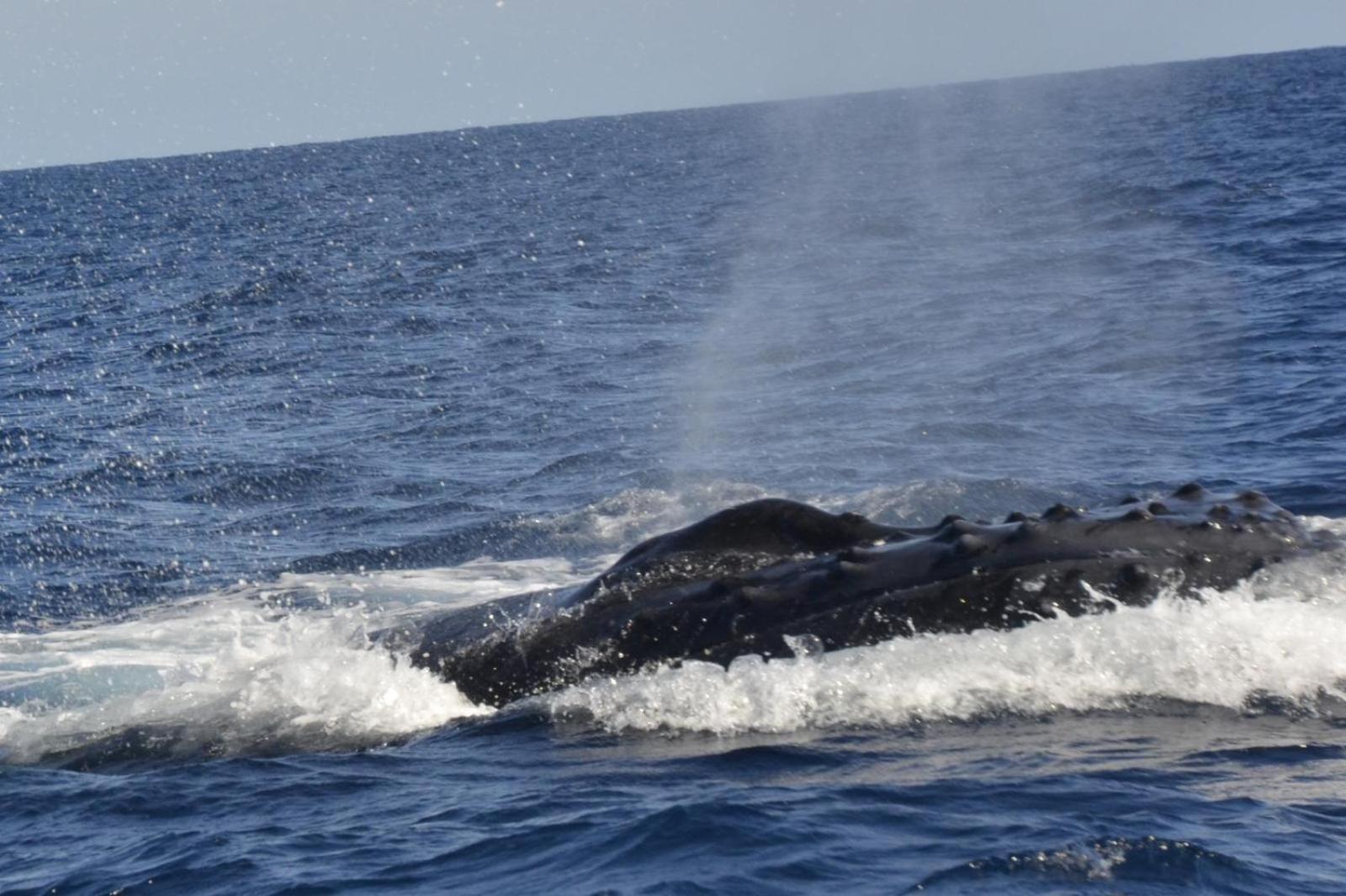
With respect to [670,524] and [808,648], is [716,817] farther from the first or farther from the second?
[670,524]

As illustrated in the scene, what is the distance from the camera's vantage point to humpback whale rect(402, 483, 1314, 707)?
300 inches

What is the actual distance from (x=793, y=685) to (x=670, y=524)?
21.2 ft

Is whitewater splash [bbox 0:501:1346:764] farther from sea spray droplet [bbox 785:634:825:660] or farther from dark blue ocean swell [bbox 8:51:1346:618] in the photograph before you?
dark blue ocean swell [bbox 8:51:1346:618]

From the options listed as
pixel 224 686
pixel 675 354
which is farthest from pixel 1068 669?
pixel 675 354

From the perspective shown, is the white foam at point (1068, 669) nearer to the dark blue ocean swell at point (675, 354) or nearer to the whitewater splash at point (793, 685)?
the whitewater splash at point (793, 685)

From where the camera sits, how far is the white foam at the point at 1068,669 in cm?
763

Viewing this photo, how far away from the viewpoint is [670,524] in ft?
46.6

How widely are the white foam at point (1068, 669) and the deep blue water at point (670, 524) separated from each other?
0.02m

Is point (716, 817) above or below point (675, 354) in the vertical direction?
below

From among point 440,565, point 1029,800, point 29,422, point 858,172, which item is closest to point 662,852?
point 1029,800

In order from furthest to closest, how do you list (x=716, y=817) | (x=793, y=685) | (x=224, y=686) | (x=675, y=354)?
(x=675, y=354) → (x=224, y=686) → (x=793, y=685) → (x=716, y=817)

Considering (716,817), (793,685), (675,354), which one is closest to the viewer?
(716,817)

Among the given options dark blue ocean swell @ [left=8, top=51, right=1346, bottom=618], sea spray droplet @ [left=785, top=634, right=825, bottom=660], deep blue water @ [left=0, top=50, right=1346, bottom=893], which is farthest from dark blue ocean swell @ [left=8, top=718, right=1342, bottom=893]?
dark blue ocean swell @ [left=8, top=51, right=1346, bottom=618]

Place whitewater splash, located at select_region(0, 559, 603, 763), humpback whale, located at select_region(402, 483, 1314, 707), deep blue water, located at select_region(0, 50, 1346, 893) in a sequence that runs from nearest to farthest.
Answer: deep blue water, located at select_region(0, 50, 1346, 893) < humpback whale, located at select_region(402, 483, 1314, 707) < whitewater splash, located at select_region(0, 559, 603, 763)
